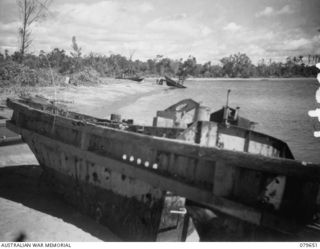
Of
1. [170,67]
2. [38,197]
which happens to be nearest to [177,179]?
[38,197]

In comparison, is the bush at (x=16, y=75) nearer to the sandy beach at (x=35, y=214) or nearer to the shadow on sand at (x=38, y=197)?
the shadow on sand at (x=38, y=197)

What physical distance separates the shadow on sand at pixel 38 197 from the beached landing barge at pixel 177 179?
6.3 inches

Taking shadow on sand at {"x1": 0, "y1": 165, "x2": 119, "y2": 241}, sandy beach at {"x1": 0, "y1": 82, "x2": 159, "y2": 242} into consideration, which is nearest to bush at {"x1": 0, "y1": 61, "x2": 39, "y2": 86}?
shadow on sand at {"x1": 0, "y1": 165, "x2": 119, "y2": 241}

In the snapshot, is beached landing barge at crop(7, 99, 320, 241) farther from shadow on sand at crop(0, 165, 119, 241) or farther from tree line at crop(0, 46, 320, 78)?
tree line at crop(0, 46, 320, 78)

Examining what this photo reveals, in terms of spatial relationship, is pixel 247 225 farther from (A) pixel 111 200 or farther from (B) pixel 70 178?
(B) pixel 70 178

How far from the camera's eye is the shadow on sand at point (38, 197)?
13.9 feet

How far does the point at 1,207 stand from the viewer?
4500 millimetres

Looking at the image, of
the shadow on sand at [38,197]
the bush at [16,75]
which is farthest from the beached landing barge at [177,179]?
the bush at [16,75]

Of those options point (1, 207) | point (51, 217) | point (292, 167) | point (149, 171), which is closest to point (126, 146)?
point (149, 171)

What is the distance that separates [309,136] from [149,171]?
53.9 ft

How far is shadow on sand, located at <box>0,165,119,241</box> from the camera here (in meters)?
4.25

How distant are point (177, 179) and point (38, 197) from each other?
328 centimetres

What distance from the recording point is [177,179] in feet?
10.7

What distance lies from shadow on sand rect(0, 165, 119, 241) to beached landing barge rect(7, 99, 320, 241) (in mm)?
160
